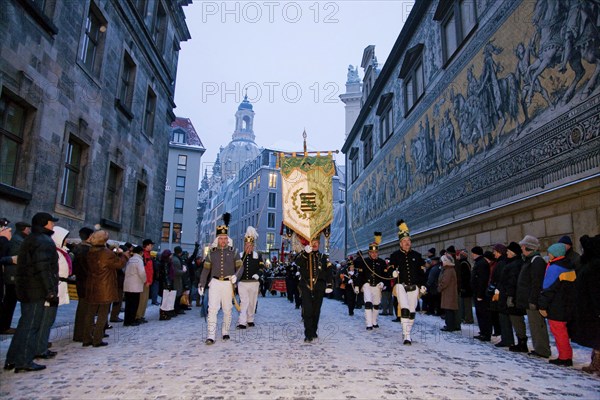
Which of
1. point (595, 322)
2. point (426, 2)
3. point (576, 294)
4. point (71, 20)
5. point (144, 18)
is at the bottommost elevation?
point (595, 322)

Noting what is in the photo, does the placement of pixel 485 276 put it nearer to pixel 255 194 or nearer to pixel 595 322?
pixel 595 322

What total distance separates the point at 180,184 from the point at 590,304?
41.8 metres

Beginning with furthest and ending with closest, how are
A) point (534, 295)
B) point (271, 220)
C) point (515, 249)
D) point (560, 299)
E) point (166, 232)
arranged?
point (271, 220) → point (166, 232) → point (515, 249) → point (534, 295) → point (560, 299)

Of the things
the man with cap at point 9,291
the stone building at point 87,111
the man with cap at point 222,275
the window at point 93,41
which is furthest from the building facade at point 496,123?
the window at point 93,41

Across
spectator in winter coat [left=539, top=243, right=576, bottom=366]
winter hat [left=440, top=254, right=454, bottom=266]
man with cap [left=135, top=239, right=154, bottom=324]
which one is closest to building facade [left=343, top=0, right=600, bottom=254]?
winter hat [left=440, top=254, right=454, bottom=266]

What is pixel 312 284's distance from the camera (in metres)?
7.64

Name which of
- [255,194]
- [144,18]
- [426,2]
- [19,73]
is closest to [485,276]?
[19,73]

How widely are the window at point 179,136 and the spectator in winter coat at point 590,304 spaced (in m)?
42.6

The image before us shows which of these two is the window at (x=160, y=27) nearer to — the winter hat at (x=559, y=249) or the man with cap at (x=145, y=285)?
the man with cap at (x=145, y=285)

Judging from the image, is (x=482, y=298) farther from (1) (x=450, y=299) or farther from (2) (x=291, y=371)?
(2) (x=291, y=371)

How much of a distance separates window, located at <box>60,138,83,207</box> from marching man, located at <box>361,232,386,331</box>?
27.9 feet

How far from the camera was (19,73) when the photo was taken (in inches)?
317

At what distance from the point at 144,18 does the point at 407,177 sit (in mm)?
13774

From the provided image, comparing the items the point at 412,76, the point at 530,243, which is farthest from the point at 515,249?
the point at 412,76
